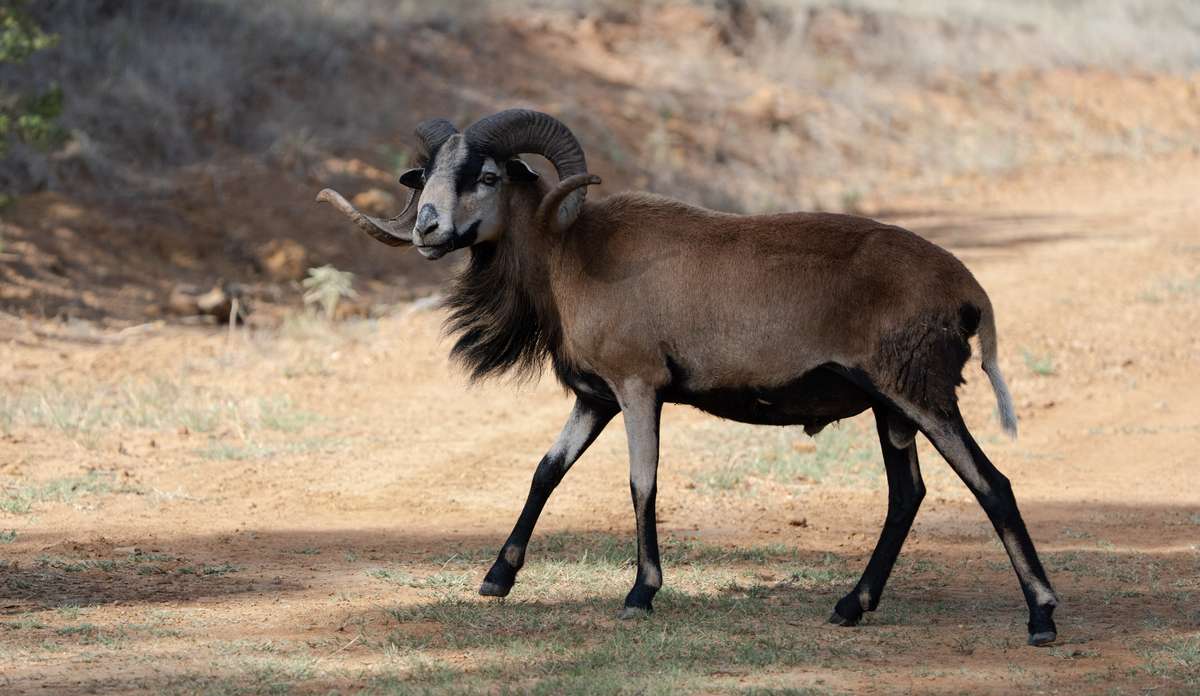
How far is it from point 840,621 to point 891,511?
0.69m

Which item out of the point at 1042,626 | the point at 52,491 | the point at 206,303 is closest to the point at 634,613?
the point at 1042,626

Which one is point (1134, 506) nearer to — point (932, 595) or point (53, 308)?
point (932, 595)

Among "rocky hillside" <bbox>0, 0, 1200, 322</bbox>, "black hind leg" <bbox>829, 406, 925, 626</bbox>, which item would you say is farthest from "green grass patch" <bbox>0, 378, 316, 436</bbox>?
"black hind leg" <bbox>829, 406, 925, 626</bbox>

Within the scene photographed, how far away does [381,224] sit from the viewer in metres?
8.02

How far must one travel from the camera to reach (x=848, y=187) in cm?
2453

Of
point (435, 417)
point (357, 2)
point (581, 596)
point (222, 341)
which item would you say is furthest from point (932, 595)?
point (357, 2)

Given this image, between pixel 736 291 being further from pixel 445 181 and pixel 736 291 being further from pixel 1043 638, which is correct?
pixel 1043 638

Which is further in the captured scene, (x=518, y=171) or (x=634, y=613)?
(x=518, y=171)

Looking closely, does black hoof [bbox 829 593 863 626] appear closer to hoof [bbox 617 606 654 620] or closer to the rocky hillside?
hoof [bbox 617 606 654 620]

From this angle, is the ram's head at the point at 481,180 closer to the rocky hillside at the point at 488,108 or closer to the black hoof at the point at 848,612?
the black hoof at the point at 848,612

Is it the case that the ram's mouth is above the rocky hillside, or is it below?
above

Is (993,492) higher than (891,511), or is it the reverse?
(993,492)

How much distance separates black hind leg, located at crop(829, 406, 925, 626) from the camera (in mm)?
7477

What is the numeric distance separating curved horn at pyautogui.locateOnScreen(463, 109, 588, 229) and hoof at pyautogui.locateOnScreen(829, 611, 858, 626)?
2433 mm
